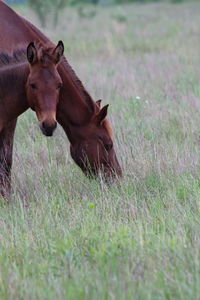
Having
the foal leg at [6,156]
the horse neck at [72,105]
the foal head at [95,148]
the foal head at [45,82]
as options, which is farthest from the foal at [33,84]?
the foal head at [95,148]

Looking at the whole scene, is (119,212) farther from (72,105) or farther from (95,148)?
(72,105)

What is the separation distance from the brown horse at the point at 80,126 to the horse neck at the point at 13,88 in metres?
0.40

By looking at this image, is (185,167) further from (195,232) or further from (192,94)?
(192,94)

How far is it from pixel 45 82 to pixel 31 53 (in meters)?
0.27

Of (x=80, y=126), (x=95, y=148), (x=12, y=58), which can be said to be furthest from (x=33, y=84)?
(x=95, y=148)

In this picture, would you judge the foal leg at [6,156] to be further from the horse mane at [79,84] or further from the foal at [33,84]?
the horse mane at [79,84]

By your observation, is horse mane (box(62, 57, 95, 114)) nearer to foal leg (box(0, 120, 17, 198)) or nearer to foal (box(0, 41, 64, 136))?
foal (box(0, 41, 64, 136))

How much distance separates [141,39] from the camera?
18.0 meters

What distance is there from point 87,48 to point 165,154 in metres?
10.2

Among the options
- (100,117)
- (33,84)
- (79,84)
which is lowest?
(100,117)

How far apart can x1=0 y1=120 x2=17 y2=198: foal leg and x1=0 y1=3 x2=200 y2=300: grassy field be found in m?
0.17

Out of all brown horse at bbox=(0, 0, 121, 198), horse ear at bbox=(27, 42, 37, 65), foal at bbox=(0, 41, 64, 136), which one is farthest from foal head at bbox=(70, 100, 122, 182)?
horse ear at bbox=(27, 42, 37, 65)

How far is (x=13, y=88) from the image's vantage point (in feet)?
19.8

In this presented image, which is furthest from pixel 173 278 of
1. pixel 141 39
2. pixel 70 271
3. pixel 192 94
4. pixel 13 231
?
pixel 141 39
